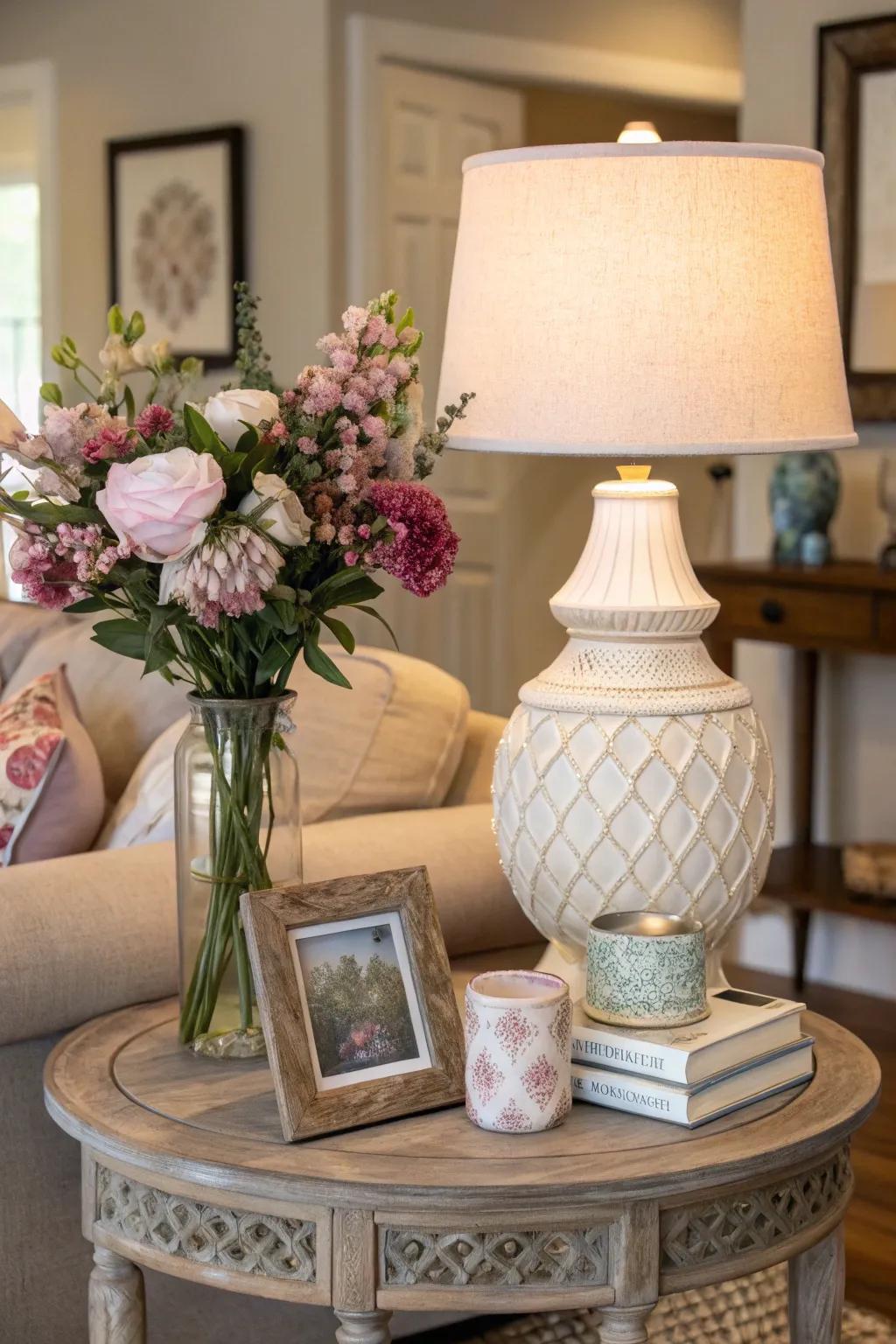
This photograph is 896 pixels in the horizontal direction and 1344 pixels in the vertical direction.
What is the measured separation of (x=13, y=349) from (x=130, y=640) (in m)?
4.94

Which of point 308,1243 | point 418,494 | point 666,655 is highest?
point 418,494

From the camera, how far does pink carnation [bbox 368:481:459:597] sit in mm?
1379

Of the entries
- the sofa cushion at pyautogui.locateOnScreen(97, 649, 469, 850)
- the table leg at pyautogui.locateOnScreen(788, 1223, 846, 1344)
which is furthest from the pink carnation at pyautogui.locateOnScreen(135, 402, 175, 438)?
the table leg at pyautogui.locateOnScreen(788, 1223, 846, 1344)

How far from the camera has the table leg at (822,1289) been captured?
148 cm

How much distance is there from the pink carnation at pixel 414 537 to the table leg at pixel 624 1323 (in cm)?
57

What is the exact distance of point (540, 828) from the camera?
60.1 inches

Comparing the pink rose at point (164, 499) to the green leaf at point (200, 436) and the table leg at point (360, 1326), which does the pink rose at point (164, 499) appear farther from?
the table leg at point (360, 1326)

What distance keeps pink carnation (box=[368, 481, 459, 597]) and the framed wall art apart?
11.1ft

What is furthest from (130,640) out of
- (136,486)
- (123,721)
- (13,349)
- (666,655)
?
(13,349)

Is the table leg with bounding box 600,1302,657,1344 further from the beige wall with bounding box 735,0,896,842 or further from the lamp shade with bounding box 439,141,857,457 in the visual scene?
the beige wall with bounding box 735,0,896,842

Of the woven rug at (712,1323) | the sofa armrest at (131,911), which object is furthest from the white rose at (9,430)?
the woven rug at (712,1323)

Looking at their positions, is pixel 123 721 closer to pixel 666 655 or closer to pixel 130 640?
pixel 130 640

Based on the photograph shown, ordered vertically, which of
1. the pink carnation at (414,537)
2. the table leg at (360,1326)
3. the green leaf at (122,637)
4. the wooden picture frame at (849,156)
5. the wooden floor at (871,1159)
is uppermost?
the wooden picture frame at (849,156)

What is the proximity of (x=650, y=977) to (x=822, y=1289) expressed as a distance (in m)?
0.35
